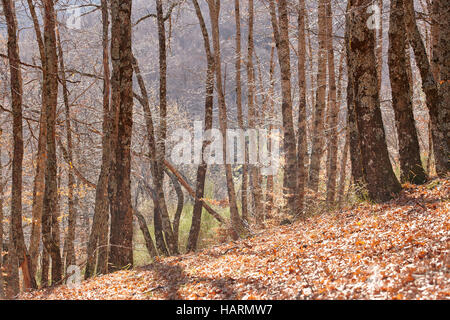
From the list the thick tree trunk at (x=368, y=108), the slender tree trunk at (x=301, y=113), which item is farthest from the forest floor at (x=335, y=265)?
the slender tree trunk at (x=301, y=113)

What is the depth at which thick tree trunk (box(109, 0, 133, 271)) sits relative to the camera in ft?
24.0

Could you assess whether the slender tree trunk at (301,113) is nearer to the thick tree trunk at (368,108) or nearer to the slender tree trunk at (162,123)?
the thick tree trunk at (368,108)

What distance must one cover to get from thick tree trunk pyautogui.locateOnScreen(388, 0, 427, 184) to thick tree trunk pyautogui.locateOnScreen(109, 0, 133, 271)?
15.2 feet

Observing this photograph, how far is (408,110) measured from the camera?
277 inches

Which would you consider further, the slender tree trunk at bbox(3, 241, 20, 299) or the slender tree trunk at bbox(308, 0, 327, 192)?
→ the slender tree trunk at bbox(308, 0, 327, 192)

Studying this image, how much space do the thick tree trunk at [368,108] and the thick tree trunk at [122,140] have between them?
12.9ft

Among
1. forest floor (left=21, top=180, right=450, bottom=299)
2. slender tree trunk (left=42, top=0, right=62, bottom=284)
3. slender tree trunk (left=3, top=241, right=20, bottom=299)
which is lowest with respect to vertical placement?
slender tree trunk (left=3, top=241, right=20, bottom=299)

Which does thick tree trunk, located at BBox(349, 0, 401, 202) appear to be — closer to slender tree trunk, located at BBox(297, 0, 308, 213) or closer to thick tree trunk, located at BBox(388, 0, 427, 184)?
thick tree trunk, located at BBox(388, 0, 427, 184)

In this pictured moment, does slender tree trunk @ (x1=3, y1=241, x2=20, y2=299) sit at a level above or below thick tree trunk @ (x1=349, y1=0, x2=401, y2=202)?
below

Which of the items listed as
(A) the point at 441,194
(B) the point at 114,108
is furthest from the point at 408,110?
(B) the point at 114,108

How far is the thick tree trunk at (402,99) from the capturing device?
6.93 meters

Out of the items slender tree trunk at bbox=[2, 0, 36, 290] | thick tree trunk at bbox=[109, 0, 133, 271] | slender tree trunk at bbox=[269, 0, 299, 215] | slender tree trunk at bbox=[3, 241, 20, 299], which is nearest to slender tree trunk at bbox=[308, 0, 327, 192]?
slender tree trunk at bbox=[269, 0, 299, 215]

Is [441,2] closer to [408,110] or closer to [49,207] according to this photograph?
[408,110]

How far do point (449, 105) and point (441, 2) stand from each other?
1714mm
